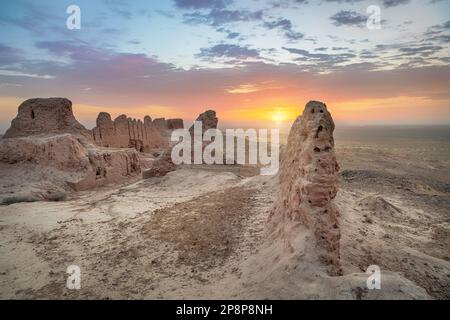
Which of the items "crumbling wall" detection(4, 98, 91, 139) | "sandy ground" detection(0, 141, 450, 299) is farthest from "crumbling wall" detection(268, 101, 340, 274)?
"crumbling wall" detection(4, 98, 91, 139)

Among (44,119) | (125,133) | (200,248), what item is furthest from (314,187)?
(125,133)

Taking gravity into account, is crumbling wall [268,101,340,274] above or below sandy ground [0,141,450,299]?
above

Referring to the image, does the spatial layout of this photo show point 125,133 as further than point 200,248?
Yes

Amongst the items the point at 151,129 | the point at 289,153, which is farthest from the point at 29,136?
the point at 289,153

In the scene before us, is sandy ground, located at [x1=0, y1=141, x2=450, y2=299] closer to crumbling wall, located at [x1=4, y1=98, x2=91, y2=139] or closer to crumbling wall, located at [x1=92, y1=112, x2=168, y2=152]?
crumbling wall, located at [x1=4, y1=98, x2=91, y2=139]

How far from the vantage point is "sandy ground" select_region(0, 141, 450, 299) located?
5324 mm

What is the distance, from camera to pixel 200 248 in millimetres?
7547

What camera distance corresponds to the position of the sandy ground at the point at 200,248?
532cm

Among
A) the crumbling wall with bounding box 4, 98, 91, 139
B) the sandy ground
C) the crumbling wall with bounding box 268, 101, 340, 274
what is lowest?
the sandy ground

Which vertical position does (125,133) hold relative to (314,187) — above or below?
above

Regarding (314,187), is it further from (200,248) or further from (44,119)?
(44,119)

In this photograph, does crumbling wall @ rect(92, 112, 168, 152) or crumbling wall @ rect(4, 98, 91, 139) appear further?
crumbling wall @ rect(92, 112, 168, 152)
